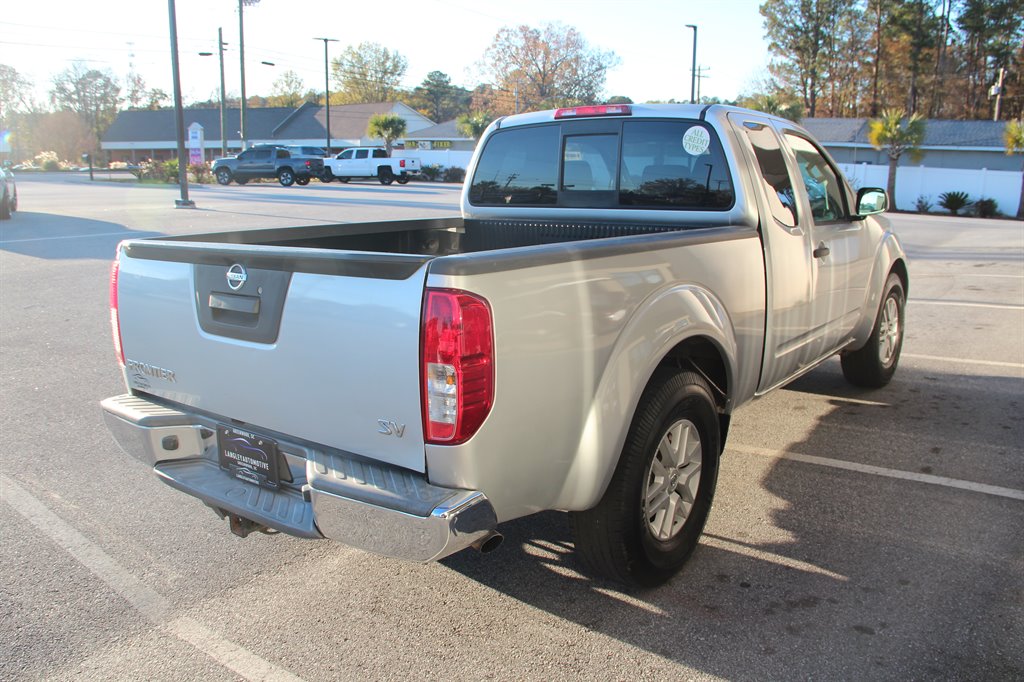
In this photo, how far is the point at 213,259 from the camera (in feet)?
9.72

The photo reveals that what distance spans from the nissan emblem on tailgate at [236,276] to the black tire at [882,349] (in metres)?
4.56

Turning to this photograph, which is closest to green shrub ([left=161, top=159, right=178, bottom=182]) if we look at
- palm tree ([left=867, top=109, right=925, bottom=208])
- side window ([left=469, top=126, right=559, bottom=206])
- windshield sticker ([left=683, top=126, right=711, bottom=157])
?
palm tree ([left=867, top=109, right=925, bottom=208])

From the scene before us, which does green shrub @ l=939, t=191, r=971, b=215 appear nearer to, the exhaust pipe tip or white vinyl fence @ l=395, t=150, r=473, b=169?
white vinyl fence @ l=395, t=150, r=473, b=169

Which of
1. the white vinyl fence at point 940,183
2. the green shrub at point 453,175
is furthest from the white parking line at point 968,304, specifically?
the green shrub at point 453,175

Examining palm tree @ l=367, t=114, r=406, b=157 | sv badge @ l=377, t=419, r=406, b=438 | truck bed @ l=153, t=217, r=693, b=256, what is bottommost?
sv badge @ l=377, t=419, r=406, b=438

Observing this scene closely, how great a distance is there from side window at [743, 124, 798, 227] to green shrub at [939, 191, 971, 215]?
34831mm

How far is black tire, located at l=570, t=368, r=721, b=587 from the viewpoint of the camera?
3.03 meters

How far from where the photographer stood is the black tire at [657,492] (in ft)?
9.95

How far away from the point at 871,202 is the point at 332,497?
13.7 feet

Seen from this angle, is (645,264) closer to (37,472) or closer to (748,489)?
(748,489)

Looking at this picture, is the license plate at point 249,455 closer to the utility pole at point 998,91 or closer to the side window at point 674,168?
the side window at point 674,168

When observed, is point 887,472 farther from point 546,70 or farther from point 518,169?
point 546,70

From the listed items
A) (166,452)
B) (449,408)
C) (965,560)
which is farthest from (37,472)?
(965,560)

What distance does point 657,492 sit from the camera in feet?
10.7
